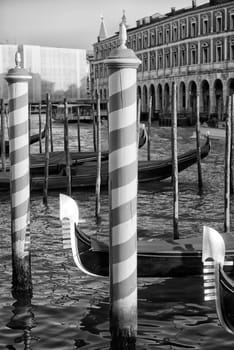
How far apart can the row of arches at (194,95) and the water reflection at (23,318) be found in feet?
68.4

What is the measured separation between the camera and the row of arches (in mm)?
27484

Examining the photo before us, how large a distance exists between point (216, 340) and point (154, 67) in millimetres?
31362

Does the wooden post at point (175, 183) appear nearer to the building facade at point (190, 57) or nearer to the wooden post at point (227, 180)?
the wooden post at point (227, 180)

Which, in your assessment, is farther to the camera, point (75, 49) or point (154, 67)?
point (75, 49)

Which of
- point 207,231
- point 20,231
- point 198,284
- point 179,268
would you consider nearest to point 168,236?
point 198,284

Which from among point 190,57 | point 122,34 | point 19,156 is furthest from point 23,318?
point 190,57

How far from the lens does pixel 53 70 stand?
55.0 meters

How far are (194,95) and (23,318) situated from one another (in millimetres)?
27250

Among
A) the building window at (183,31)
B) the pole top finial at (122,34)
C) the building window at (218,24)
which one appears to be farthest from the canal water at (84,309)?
the building window at (183,31)

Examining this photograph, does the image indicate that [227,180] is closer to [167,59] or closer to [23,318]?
[23,318]

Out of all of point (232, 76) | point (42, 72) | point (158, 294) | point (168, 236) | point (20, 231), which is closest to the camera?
point (20, 231)

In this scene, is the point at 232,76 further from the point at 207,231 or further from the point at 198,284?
the point at 207,231

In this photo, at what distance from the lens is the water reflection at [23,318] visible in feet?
13.0

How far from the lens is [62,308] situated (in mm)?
4555
